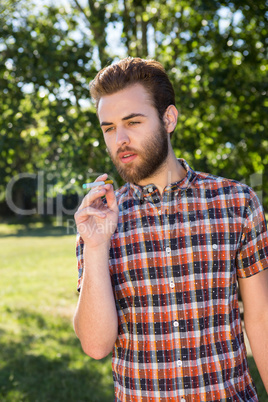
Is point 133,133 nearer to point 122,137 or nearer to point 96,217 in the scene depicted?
point 122,137

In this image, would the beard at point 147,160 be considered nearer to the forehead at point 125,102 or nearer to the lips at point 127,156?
the lips at point 127,156

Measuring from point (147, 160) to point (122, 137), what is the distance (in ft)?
0.51

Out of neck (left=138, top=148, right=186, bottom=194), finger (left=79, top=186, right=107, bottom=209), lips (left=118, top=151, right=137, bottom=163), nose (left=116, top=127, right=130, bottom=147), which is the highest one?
nose (left=116, top=127, right=130, bottom=147)

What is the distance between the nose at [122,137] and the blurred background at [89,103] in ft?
11.5

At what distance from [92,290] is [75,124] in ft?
13.7

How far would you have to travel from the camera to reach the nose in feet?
6.45

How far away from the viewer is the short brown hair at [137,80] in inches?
→ 81.5

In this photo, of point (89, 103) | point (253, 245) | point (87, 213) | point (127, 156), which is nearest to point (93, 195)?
point (87, 213)

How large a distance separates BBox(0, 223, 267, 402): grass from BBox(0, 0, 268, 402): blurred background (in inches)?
1.0

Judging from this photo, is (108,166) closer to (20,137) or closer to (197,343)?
(20,137)

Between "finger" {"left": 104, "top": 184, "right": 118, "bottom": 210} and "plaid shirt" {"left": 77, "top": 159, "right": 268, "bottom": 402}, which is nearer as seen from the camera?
"plaid shirt" {"left": 77, "top": 159, "right": 268, "bottom": 402}

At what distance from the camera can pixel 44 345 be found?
6691 millimetres

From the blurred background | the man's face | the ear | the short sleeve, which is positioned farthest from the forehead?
the blurred background

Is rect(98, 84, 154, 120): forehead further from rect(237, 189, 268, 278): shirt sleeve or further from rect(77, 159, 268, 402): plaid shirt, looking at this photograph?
rect(237, 189, 268, 278): shirt sleeve
